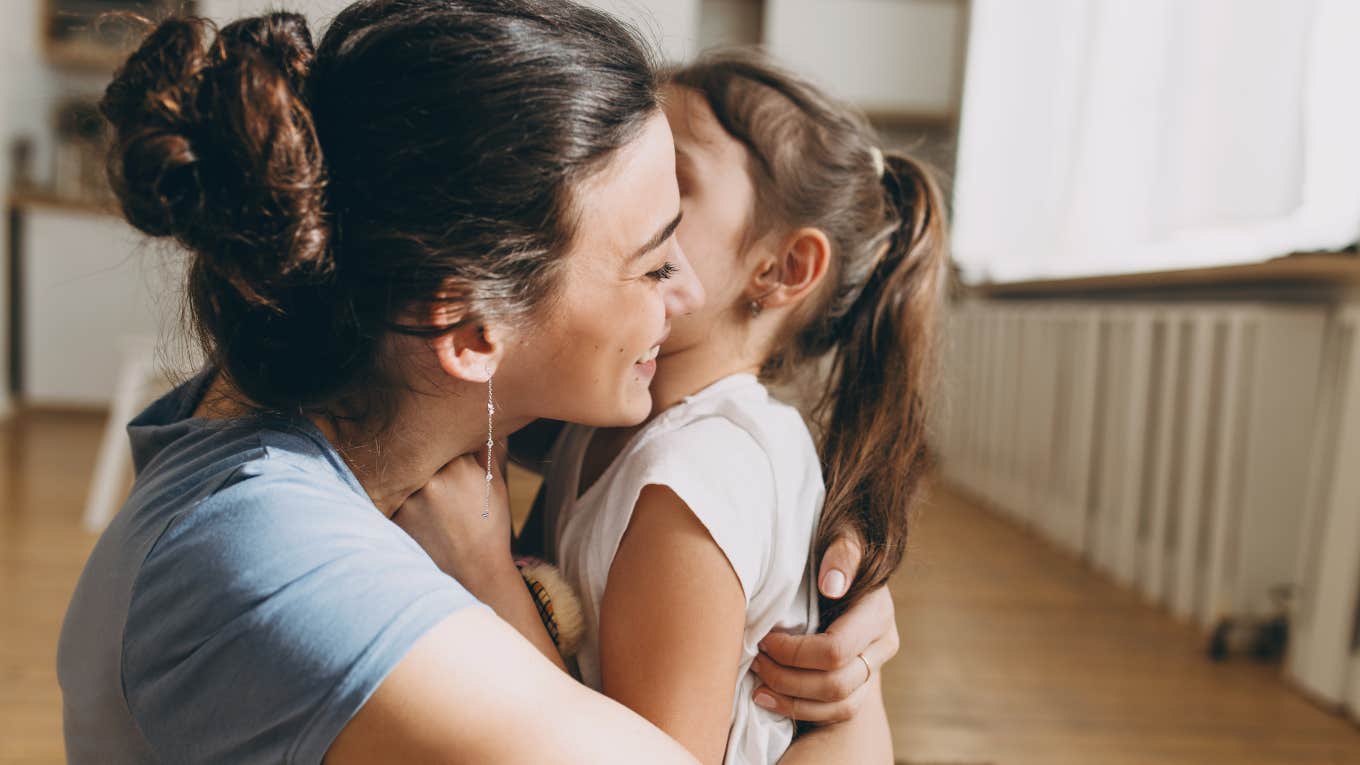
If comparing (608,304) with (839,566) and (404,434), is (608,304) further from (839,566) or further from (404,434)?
(839,566)

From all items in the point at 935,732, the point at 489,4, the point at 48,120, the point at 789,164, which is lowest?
the point at 935,732

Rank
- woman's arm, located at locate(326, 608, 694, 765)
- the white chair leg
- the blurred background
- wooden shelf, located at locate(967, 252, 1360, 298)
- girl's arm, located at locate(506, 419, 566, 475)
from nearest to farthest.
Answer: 1. woman's arm, located at locate(326, 608, 694, 765)
2. girl's arm, located at locate(506, 419, 566, 475)
3. the blurred background
4. wooden shelf, located at locate(967, 252, 1360, 298)
5. the white chair leg

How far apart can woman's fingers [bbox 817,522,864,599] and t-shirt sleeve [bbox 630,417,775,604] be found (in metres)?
0.05

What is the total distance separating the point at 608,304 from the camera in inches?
28.3

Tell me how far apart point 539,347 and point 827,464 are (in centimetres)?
34

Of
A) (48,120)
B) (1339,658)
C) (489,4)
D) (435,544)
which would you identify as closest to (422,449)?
(435,544)

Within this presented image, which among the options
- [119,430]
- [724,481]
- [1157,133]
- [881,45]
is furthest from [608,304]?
[881,45]

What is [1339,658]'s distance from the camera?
1.86 m

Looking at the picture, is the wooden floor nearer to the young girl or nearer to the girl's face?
the young girl

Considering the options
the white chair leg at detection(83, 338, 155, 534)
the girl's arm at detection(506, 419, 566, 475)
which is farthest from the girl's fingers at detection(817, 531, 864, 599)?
the white chair leg at detection(83, 338, 155, 534)

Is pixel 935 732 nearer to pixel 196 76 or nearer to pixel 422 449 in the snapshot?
pixel 422 449

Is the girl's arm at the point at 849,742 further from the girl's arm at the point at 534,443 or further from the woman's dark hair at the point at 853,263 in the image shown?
the girl's arm at the point at 534,443

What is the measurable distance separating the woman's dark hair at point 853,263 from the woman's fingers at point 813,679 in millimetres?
107

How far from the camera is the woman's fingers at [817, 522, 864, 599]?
2.73ft
